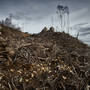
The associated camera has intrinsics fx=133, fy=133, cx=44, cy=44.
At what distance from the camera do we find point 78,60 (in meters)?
4.48

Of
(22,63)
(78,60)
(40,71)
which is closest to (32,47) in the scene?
(22,63)

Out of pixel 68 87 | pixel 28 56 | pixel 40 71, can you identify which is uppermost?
pixel 28 56

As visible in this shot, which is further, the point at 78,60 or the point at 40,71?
the point at 78,60

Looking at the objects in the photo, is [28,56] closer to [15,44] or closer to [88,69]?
[15,44]

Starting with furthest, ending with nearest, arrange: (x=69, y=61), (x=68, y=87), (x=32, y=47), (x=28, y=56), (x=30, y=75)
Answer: (x=32, y=47) < (x=69, y=61) < (x=28, y=56) < (x=30, y=75) < (x=68, y=87)

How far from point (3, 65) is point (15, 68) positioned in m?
0.32

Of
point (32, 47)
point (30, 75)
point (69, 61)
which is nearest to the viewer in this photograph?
point (30, 75)

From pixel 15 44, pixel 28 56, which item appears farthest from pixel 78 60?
pixel 15 44

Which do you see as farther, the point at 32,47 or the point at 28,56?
the point at 32,47

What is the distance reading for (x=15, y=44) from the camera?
4324mm

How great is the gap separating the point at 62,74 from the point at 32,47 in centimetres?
163

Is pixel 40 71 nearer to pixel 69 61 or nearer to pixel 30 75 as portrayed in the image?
pixel 30 75

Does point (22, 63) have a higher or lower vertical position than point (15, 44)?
lower

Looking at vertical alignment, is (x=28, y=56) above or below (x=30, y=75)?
above
